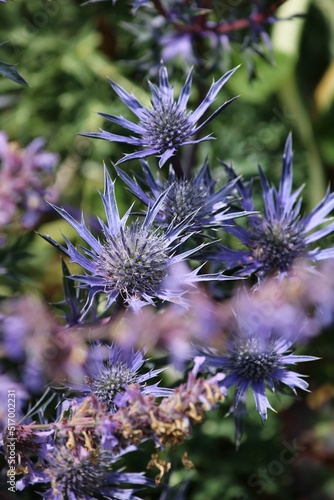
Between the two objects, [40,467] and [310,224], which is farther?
[310,224]

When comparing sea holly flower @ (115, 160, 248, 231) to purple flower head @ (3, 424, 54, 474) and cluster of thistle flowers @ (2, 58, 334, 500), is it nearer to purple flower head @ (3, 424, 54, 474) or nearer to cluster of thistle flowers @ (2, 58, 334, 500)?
cluster of thistle flowers @ (2, 58, 334, 500)

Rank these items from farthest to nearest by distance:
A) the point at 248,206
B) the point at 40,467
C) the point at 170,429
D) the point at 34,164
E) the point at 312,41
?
1. the point at 312,41
2. the point at 34,164
3. the point at 248,206
4. the point at 40,467
5. the point at 170,429

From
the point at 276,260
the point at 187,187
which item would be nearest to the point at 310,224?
the point at 276,260

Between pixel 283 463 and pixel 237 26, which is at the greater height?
pixel 237 26

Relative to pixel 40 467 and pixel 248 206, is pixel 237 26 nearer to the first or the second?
pixel 248 206

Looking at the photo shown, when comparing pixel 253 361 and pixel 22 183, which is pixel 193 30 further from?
pixel 253 361

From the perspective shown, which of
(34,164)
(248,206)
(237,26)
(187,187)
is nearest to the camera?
(187,187)

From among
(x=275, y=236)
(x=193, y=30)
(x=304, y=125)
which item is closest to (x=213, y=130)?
(x=304, y=125)
